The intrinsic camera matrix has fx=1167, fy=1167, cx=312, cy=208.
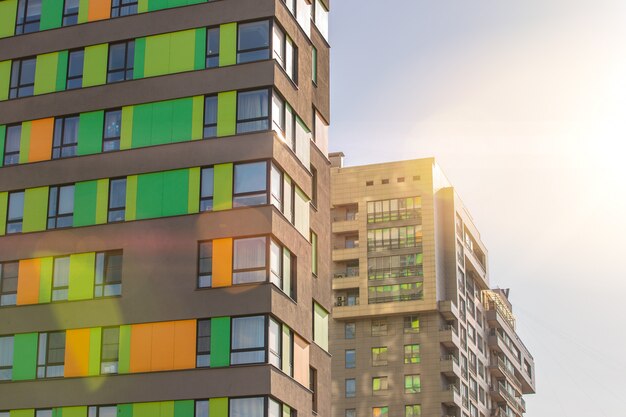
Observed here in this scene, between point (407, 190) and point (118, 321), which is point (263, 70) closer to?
point (118, 321)

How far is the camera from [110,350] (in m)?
49.5

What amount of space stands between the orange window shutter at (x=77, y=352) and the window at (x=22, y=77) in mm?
12651

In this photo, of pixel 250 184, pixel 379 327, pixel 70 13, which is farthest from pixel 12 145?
pixel 379 327

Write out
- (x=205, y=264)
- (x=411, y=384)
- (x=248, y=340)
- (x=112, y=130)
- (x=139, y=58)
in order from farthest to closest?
(x=411, y=384) → (x=139, y=58) → (x=112, y=130) → (x=205, y=264) → (x=248, y=340)

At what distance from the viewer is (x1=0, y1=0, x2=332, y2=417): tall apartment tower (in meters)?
48.4

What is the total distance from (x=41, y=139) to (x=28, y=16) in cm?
690

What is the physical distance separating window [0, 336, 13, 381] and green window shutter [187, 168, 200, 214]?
9889 millimetres

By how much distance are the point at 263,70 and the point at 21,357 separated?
16404mm

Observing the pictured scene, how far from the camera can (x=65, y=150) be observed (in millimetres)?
54000

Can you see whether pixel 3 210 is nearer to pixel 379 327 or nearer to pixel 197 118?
pixel 197 118

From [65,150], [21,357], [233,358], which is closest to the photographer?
[233,358]

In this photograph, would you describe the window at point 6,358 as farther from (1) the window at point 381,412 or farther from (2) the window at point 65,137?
(1) the window at point 381,412

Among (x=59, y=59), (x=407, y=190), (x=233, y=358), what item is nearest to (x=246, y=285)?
(x=233, y=358)

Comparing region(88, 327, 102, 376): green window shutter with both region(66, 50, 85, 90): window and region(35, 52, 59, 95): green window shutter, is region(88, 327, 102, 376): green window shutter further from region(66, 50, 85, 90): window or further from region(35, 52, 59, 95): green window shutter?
region(35, 52, 59, 95): green window shutter
